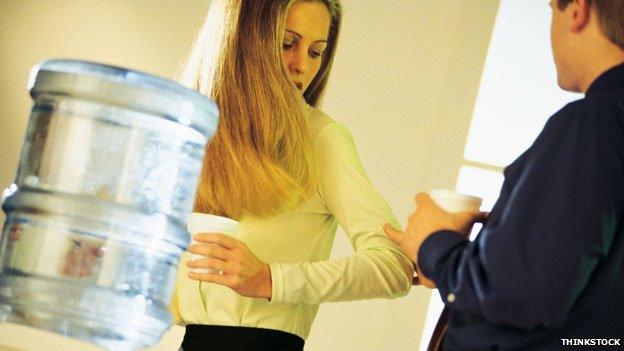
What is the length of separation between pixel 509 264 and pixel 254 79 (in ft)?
2.75

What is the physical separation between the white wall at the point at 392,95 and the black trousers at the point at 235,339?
2.28m

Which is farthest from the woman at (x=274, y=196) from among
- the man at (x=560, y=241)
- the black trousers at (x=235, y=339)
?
the man at (x=560, y=241)

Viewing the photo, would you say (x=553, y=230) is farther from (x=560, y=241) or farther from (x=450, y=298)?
(x=450, y=298)

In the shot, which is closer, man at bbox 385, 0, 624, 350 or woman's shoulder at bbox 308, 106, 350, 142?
man at bbox 385, 0, 624, 350

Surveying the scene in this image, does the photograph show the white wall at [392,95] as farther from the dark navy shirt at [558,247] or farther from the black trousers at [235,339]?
the dark navy shirt at [558,247]

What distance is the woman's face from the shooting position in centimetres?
194

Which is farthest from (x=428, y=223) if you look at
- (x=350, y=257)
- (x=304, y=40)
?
(x=304, y=40)

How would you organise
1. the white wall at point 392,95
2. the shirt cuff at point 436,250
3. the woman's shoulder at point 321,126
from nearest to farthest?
the shirt cuff at point 436,250 → the woman's shoulder at point 321,126 → the white wall at point 392,95

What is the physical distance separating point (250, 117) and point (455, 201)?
0.59 m

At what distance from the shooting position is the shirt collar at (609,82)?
1182 mm

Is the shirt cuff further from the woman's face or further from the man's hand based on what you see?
the woman's face

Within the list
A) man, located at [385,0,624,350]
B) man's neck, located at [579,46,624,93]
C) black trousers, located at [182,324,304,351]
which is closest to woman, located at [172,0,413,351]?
black trousers, located at [182,324,304,351]

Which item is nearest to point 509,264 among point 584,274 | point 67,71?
point 584,274

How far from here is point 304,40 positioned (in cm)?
196
